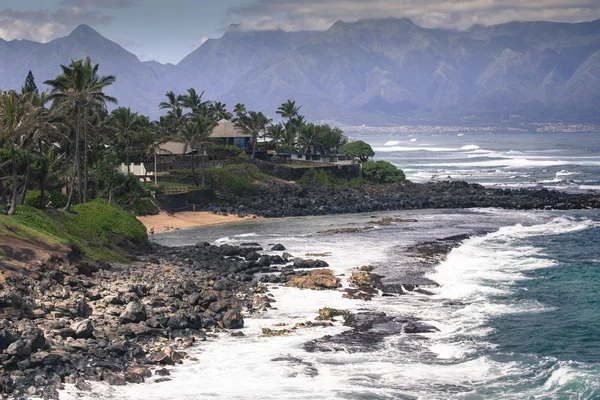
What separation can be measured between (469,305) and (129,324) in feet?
43.2

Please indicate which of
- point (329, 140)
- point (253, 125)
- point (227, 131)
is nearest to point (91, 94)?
point (253, 125)

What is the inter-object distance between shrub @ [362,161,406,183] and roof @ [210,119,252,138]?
14781mm

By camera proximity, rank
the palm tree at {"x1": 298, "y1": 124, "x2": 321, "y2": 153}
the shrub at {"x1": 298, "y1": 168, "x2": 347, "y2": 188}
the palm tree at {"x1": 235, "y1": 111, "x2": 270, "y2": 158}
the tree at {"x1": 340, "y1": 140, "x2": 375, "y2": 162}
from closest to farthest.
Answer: the shrub at {"x1": 298, "y1": 168, "x2": 347, "y2": 188} < the palm tree at {"x1": 235, "y1": 111, "x2": 270, "y2": 158} < the palm tree at {"x1": 298, "y1": 124, "x2": 321, "y2": 153} < the tree at {"x1": 340, "y1": 140, "x2": 375, "y2": 162}

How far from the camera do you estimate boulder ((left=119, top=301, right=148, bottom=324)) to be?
26.4m

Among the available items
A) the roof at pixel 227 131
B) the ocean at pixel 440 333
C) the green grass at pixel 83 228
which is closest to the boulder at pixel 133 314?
the ocean at pixel 440 333

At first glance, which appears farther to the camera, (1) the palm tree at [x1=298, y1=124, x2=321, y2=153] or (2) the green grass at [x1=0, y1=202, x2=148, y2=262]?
(1) the palm tree at [x1=298, y1=124, x2=321, y2=153]

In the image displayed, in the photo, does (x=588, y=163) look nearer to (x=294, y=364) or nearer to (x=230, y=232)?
(x=230, y=232)

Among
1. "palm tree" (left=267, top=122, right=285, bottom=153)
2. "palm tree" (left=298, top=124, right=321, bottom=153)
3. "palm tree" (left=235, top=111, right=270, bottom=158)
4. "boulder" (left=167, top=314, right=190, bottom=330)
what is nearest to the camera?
"boulder" (left=167, top=314, right=190, bottom=330)

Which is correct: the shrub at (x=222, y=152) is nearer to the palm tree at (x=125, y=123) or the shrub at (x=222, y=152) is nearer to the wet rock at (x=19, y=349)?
the palm tree at (x=125, y=123)

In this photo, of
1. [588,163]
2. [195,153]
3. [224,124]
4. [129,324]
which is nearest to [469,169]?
[588,163]

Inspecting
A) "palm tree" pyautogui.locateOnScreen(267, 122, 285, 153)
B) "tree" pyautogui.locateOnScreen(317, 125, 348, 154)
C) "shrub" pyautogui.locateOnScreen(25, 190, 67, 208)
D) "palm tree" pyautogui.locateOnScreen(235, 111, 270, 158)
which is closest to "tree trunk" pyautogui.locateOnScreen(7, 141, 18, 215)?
"shrub" pyautogui.locateOnScreen(25, 190, 67, 208)

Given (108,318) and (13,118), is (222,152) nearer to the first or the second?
(13,118)

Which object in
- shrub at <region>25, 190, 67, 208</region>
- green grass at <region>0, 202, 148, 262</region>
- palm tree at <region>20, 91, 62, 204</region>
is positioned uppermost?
palm tree at <region>20, 91, 62, 204</region>

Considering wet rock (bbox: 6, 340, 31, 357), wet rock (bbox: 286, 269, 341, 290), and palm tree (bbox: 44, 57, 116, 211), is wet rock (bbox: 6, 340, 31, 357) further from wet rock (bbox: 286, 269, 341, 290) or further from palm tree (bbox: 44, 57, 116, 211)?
palm tree (bbox: 44, 57, 116, 211)
